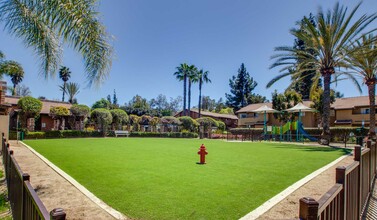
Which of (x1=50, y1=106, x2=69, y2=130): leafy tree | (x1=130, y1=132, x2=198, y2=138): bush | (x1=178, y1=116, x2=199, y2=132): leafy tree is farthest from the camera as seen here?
(x1=178, y1=116, x2=199, y2=132): leafy tree

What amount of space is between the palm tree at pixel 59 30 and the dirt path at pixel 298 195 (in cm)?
620

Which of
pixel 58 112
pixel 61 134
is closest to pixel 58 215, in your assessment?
pixel 61 134

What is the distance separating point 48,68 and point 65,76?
57.6m

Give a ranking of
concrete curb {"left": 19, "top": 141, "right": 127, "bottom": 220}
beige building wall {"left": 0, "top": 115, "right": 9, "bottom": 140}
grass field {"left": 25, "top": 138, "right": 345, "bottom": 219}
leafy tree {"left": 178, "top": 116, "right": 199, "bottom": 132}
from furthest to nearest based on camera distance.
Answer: leafy tree {"left": 178, "top": 116, "right": 199, "bottom": 132}, beige building wall {"left": 0, "top": 115, "right": 9, "bottom": 140}, grass field {"left": 25, "top": 138, "right": 345, "bottom": 219}, concrete curb {"left": 19, "top": 141, "right": 127, "bottom": 220}

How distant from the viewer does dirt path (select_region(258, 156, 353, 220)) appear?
14.5 feet

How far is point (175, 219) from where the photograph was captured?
4.15 metres

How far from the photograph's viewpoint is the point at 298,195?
18.3 ft

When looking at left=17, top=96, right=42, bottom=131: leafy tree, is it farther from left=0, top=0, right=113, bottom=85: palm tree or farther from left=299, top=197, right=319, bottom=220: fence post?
left=299, top=197, right=319, bottom=220: fence post

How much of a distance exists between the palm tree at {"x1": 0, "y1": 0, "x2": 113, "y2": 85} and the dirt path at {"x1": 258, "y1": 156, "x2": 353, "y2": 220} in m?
6.20

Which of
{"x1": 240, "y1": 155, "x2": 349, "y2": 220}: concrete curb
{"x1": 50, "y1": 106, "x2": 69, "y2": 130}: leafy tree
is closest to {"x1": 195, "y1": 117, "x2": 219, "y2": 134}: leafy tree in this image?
{"x1": 50, "y1": 106, "x2": 69, "y2": 130}: leafy tree

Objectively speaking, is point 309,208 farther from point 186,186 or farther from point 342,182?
point 186,186

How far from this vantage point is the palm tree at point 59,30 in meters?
6.90

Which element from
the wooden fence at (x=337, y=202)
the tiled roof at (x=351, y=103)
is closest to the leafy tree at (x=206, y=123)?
the tiled roof at (x=351, y=103)

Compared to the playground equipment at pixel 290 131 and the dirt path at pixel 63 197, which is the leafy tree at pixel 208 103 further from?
the dirt path at pixel 63 197
